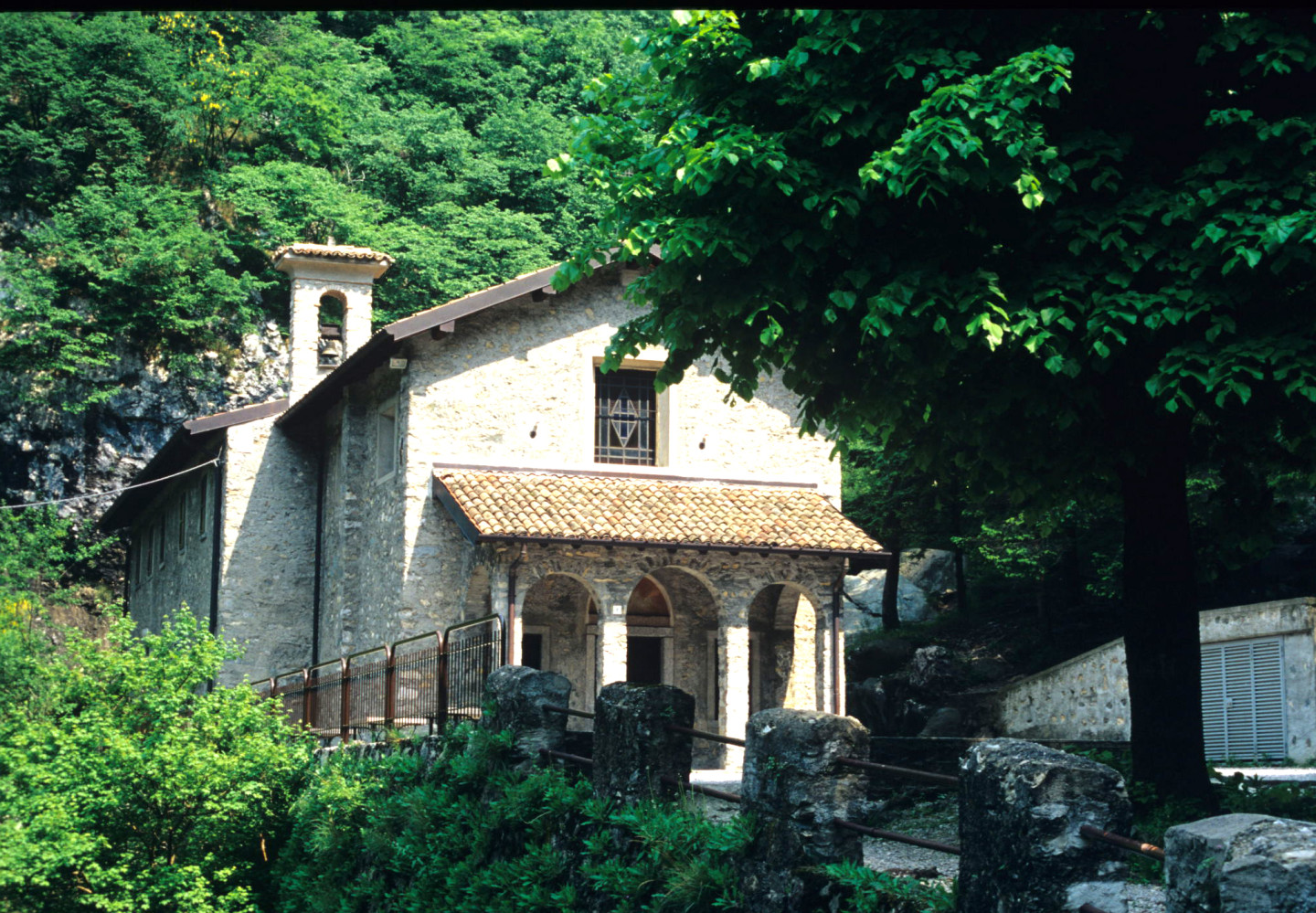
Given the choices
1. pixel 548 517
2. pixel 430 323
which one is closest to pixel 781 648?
pixel 548 517

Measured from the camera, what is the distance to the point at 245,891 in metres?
13.9

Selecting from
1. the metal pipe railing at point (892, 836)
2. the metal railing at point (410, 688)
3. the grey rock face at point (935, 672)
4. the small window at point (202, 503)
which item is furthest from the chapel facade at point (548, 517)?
the metal pipe railing at point (892, 836)

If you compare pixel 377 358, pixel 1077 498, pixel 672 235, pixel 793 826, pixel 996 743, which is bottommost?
pixel 793 826

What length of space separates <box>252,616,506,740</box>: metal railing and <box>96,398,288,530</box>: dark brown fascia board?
659cm

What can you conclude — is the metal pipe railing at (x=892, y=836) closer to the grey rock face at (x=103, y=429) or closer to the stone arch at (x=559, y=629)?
the stone arch at (x=559, y=629)

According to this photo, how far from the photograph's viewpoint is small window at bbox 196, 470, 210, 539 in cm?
2336

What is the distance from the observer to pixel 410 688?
13.6 metres

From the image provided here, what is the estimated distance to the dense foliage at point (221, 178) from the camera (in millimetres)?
31016

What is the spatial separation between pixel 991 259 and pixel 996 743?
4687mm

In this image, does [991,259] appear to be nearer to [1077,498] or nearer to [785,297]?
[785,297]

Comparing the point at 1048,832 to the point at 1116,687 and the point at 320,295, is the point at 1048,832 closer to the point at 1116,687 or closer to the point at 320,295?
the point at 1116,687

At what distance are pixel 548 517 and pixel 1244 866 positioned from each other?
1408 centimetres

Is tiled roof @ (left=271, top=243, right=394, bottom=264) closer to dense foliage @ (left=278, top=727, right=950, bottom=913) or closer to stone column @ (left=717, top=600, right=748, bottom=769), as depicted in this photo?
stone column @ (left=717, top=600, right=748, bottom=769)

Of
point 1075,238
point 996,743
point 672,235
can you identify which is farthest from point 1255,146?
point 996,743
